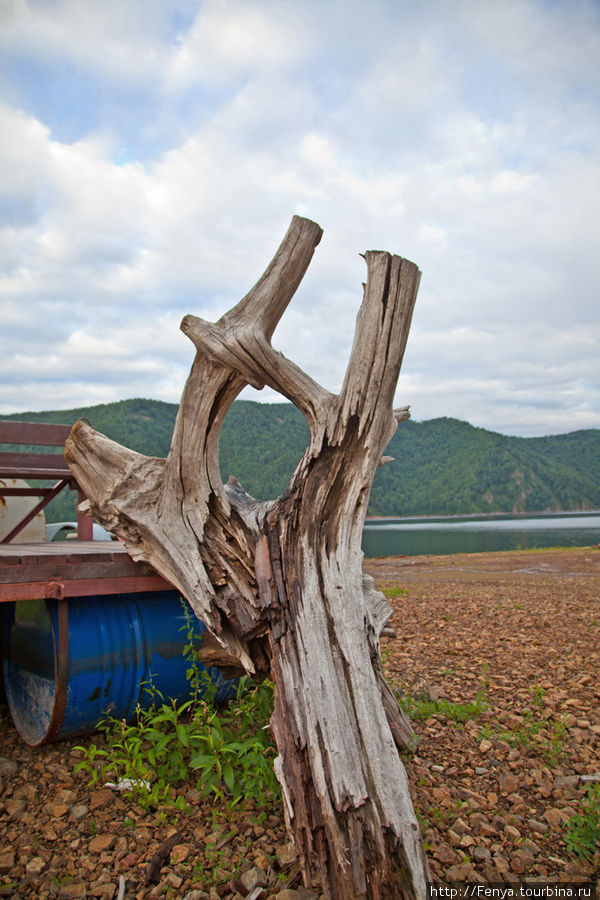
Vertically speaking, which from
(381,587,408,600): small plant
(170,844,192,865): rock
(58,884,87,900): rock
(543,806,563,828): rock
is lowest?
(381,587,408,600): small plant

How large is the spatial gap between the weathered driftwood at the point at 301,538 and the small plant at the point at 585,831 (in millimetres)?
940

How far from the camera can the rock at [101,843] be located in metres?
2.98

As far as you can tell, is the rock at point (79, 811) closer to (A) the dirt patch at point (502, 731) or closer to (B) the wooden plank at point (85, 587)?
(B) the wooden plank at point (85, 587)

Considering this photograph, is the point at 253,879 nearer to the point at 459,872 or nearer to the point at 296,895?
the point at 296,895

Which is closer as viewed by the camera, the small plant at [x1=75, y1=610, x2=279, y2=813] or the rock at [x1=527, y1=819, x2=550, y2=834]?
the rock at [x1=527, y1=819, x2=550, y2=834]

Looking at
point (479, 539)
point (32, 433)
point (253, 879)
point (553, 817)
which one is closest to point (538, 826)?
point (553, 817)

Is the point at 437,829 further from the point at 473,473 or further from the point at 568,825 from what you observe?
the point at 473,473

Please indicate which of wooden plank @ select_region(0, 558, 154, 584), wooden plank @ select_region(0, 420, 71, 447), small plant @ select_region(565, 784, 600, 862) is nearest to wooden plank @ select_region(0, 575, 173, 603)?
wooden plank @ select_region(0, 558, 154, 584)

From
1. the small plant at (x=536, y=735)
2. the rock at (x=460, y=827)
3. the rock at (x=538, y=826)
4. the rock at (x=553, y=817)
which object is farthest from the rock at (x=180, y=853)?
the small plant at (x=536, y=735)

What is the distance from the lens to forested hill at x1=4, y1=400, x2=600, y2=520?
76.9 metres

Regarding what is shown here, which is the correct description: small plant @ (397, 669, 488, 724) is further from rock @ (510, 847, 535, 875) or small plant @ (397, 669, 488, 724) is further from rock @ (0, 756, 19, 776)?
rock @ (0, 756, 19, 776)

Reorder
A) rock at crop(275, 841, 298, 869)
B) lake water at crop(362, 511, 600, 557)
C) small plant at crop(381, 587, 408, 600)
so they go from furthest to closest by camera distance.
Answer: lake water at crop(362, 511, 600, 557)
small plant at crop(381, 587, 408, 600)
rock at crop(275, 841, 298, 869)

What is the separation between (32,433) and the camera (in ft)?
16.7

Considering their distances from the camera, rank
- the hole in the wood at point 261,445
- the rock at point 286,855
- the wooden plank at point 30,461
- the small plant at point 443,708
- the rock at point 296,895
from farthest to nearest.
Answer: the hole in the wood at point 261,445
the wooden plank at point 30,461
the small plant at point 443,708
the rock at point 286,855
the rock at point 296,895
